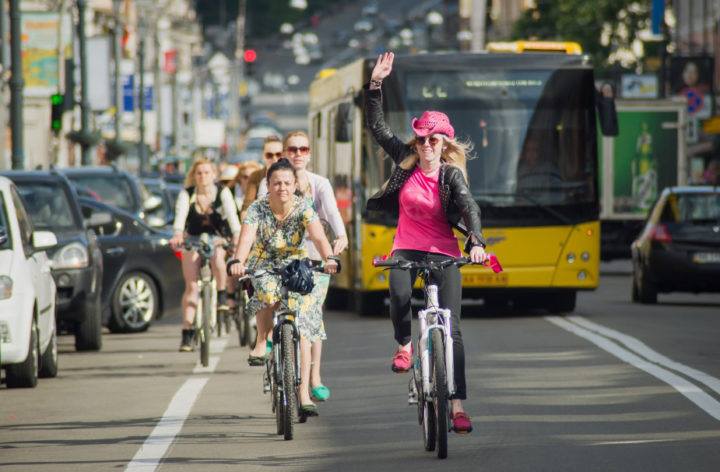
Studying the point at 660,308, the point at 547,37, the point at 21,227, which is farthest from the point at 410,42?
the point at 21,227

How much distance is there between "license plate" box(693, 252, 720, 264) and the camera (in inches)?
1033

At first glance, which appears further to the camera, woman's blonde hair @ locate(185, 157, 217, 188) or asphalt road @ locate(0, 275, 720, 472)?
woman's blonde hair @ locate(185, 157, 217, 188)

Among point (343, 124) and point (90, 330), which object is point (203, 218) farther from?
point (343, 124)

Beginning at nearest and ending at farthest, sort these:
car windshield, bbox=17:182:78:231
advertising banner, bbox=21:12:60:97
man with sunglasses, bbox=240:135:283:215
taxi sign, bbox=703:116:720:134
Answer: man with sunglasses, bbox=240:135:283:215 < car windshield, bbox=17:182:78:231 < advertising banner, bbox=21:12:60:97 < taxi sign, bbox=703:116:720:134

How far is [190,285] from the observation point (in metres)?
17.7

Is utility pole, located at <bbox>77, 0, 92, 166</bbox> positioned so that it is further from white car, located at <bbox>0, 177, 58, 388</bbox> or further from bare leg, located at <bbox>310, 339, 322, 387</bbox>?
bare leg, located at <bbox>310, 339, 322, 387</bbox>

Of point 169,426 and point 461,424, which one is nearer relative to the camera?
point 461,424

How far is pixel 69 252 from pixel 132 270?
357 cm

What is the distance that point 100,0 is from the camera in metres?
89.4

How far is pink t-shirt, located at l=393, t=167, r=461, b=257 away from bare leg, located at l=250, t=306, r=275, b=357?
5.16 feet

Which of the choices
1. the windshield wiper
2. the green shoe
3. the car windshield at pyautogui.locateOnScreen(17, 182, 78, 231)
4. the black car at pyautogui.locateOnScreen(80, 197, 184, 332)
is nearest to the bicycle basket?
the green shoe

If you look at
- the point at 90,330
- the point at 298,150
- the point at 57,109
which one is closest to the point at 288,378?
the point at 298,150

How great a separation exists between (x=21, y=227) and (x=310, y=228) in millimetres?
3835

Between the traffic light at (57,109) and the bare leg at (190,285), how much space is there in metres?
19.1
